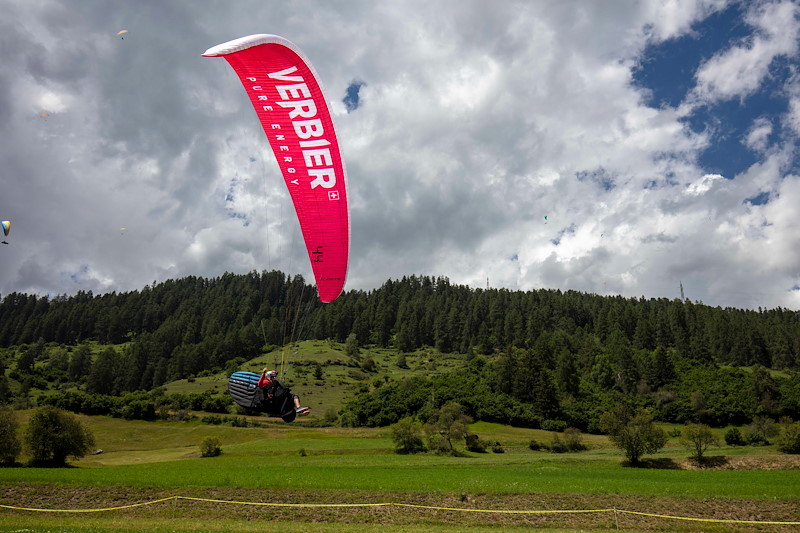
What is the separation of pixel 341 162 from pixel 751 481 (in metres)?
36.7

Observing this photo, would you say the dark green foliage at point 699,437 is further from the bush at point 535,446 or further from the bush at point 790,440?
the bush at point 535,446

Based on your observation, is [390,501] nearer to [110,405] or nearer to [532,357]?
[110,405]

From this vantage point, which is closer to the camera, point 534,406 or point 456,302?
point 534,406

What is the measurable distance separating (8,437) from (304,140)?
141 ft

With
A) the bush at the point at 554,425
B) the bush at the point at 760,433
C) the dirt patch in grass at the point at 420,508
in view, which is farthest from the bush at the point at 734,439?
the dirt patch in grass at the point at 420,508

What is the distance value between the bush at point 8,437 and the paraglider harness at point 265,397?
37.5 metres

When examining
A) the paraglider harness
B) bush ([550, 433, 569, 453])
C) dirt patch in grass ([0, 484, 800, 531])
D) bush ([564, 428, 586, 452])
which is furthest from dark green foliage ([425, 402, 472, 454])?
the paraglider harness

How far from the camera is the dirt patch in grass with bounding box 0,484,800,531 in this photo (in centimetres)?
2247

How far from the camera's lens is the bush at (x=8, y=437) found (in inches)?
1592

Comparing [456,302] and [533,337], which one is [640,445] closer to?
[533,337]

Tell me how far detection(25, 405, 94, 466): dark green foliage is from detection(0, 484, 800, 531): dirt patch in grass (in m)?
18.3

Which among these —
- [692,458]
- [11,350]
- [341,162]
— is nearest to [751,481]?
[692,458]

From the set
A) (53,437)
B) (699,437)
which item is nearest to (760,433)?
(699,437)

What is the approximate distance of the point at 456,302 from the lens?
196 metres
